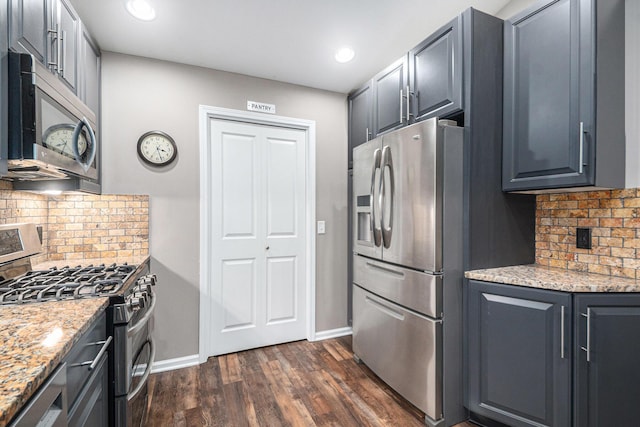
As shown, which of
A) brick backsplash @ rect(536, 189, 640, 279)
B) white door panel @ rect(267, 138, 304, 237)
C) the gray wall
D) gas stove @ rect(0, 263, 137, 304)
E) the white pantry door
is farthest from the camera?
white door panel @ rect(267, 138, 304, 237)

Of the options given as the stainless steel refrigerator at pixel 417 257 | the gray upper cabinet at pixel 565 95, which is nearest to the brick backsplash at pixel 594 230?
the gray upper cabinet at pixel 565 95

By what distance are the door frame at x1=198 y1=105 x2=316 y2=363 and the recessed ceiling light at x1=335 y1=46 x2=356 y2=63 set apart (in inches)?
25.8

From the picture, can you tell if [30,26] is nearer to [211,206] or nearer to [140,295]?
[140,295]

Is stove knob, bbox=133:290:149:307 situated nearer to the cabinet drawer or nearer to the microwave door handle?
the cabinet drawer

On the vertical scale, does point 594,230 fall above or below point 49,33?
below

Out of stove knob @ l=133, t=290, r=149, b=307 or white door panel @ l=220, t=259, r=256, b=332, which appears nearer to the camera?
stove knob @ l=133, t=290, r=149, b=307

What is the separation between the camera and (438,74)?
6.36ft

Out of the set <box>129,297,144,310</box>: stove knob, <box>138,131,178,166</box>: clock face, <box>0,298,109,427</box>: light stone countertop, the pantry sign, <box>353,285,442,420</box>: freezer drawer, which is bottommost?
<box>353,285,442,420</box>: freezer drawer

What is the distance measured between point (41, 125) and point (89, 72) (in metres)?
1.13

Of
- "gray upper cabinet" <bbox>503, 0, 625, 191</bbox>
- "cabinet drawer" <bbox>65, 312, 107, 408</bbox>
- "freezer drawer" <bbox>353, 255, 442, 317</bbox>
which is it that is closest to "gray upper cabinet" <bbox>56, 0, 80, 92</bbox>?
"cabinet drawer" <bbox>65, 312, 107, 408</bbox>

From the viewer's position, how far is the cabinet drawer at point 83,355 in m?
0.92

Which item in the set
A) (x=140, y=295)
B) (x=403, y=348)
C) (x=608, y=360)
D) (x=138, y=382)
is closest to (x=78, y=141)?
(x=140, y=295)

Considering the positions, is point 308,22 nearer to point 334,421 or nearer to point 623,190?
point 623,190

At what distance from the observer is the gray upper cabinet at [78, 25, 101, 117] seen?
1.89 metres
